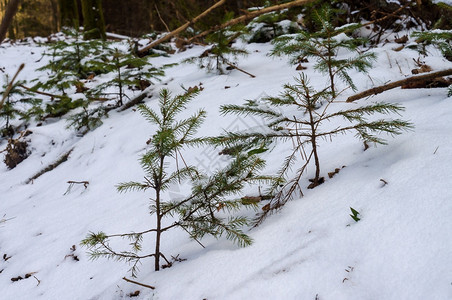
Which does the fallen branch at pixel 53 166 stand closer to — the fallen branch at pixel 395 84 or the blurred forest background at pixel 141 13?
the fallen branch at pixel 395 84

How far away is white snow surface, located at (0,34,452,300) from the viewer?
3.69 feet

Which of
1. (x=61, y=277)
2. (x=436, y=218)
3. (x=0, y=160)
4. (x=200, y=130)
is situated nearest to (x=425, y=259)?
(x=436, y=218)

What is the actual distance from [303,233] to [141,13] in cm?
2067

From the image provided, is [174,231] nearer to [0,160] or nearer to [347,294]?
[347,294]

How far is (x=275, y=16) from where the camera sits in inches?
206

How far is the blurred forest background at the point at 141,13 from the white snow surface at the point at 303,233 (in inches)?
96.3

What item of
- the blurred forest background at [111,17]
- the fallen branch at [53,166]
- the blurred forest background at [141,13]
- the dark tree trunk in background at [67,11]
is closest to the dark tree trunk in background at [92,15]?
the blurred forest background at [141,13]

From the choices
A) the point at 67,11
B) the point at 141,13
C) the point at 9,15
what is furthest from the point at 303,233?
the point at 141,13

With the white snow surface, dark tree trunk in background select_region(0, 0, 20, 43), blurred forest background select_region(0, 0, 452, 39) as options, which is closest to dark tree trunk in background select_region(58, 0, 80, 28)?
blurred forest background select_region(0, 0, 452, 39)

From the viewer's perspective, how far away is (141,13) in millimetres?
19188

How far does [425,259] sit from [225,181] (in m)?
0.89

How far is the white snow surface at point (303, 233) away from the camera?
1.12 meters

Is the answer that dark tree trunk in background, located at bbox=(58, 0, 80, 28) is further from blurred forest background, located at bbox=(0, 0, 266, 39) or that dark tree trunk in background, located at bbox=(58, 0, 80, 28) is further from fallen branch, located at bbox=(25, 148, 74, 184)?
fallen branch, located at bbox=(25, 148, 74, 184)

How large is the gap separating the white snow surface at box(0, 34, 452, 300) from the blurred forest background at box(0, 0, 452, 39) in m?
2.45
